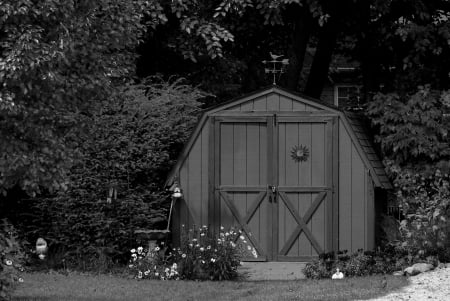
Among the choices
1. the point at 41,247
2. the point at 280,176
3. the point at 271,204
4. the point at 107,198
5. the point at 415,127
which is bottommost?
the point at 41,247

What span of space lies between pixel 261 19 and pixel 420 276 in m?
8.44

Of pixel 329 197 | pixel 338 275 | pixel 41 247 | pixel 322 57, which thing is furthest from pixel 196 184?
pixel 322 57

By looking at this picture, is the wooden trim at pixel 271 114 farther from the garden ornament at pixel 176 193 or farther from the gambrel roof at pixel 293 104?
the garden ornament at pixel 176 193

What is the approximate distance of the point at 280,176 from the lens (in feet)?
48.0

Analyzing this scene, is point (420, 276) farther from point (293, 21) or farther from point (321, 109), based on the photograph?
point (293, 21)

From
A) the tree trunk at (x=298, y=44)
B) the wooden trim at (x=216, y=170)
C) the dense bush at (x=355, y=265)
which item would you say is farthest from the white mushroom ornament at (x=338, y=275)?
the tree trunk at (x=298, y=44)

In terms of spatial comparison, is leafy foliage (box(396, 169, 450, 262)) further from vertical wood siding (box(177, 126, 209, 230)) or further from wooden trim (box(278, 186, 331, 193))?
vertical wood siding (box(177, 126, 209, 230))

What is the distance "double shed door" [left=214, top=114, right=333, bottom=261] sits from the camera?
47.8 ft

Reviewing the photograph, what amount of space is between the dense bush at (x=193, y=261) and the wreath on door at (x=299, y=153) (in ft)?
5.45

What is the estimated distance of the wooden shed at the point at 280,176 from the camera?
1450cm

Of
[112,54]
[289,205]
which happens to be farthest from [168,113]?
[289,205]

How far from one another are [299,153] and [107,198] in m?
3.00

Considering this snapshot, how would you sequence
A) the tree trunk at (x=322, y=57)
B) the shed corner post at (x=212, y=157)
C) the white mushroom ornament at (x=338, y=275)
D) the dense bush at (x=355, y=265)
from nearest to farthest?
the white mushroom ornament at (x=338, y=275) → the dense bush at (x=355, y=265) → the shed corner post at (x=212, y=157) → the tree trunk at (x=322, y=57)

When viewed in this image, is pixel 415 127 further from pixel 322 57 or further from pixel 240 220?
pixel 322 57
